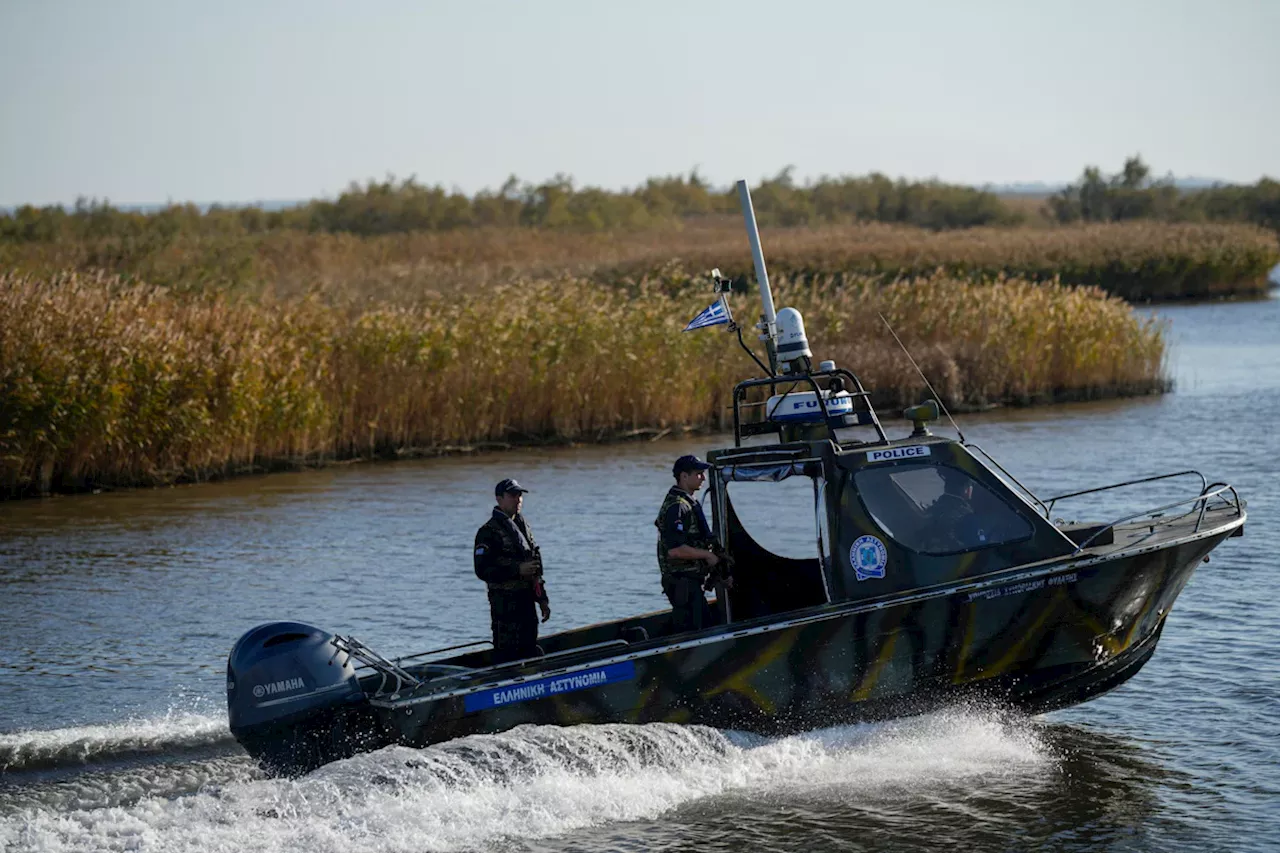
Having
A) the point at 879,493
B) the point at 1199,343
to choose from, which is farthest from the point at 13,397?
the point at 1199,343

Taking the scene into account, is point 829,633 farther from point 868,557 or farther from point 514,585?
point 514,585

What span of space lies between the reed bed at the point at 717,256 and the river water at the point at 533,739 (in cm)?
1611

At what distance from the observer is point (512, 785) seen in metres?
8.38

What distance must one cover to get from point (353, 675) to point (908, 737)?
11.2ft

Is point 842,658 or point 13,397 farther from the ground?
point 13,397

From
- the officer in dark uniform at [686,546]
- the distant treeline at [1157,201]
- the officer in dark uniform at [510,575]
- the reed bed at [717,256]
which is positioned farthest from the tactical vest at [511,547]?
the distant treeline at [1157,201]

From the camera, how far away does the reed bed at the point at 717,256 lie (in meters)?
33.4

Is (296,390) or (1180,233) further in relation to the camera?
(1180,233)

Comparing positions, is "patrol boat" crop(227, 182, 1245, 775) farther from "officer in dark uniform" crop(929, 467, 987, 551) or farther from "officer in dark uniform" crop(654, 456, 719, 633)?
"officer in dark uniform" crop(654, 456, 719, 633)

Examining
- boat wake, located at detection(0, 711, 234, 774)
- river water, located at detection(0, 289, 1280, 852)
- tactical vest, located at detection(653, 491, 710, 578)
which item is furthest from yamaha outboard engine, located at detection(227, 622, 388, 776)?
tactical vest, located at detection(653, 491, 710, 578)

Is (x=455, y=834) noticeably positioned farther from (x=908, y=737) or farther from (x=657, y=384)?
(x=657, y=384)

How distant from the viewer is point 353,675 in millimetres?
8336

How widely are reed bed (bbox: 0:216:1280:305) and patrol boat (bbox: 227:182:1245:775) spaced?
74.0 ft

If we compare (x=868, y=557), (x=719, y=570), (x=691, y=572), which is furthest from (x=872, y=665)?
(x=691, y=572)
